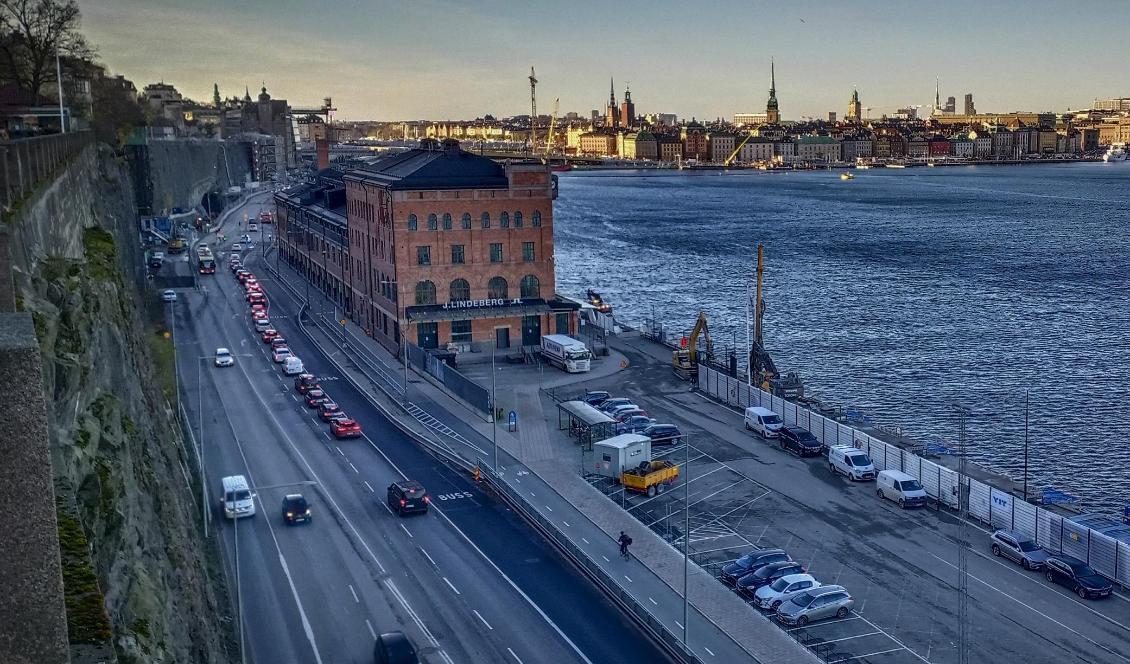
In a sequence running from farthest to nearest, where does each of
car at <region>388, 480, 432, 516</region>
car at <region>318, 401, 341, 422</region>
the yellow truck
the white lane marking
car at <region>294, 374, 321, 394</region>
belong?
car at <region>294, 374, 321, 394</region> < car at <region>318, 401, 341, 422</region> < the yellow truck < car at <region>388, 480, 432, 516</region> < the white lane marking

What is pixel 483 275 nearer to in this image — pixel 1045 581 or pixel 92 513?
pixel 1045 581

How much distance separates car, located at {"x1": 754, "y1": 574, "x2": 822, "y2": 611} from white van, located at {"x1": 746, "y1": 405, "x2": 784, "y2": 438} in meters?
12.2

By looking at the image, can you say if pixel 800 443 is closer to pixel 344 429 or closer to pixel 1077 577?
pixel 1077 577

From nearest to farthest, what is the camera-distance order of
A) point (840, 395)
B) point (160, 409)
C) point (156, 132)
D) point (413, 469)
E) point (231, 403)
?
point (160, 409) < point (413, 469) < point (231, 403) < point (840, 395) < point (156, 132)

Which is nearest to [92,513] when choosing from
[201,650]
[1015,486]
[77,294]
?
[201,650]

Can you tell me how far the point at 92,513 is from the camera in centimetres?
1289

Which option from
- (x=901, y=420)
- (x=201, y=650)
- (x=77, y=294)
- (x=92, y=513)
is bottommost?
(x=901, y=420)

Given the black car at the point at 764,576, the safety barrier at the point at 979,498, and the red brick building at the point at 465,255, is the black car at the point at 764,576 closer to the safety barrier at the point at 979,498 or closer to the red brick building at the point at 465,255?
the safety barrier at the point at 979,498

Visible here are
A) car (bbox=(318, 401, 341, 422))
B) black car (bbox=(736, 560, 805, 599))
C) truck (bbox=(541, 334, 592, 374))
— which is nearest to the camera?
black car (bbox=(736, 560, 805, 599))

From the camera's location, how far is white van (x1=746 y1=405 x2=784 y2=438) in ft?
116

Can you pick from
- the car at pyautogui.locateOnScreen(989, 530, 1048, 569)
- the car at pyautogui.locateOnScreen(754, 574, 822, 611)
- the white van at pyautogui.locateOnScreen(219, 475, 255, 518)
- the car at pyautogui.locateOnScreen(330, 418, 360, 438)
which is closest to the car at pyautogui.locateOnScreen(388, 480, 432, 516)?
the white van at pyautogui.locateOnScreen(219, 475, 255, 518)

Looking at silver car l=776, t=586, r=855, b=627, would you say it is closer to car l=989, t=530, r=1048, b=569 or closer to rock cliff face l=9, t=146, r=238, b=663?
car l=989, t=530, r=1048, b=569

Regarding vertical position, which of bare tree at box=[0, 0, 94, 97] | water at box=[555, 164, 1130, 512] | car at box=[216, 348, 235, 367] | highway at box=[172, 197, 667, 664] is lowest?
water at box=[555, 164, 1130, 512]

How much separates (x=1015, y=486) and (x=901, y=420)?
1096cm
